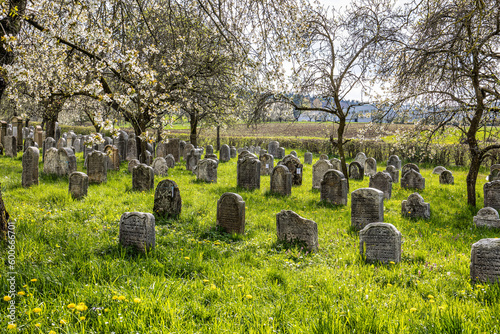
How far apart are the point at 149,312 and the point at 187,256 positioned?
169 centimetres

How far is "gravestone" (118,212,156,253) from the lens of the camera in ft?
16.1

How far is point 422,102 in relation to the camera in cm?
988

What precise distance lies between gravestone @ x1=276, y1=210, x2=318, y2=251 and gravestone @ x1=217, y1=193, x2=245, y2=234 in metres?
0.79

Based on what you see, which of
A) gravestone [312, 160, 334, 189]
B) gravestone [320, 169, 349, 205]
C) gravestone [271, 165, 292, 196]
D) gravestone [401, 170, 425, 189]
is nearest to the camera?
gravestone [320, 169, 349, 205]

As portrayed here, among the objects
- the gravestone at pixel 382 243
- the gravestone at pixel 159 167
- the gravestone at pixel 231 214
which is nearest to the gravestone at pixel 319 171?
the gravestone at pixel 159 167

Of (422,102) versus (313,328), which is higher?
(422,102)

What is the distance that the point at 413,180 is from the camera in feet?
41.5

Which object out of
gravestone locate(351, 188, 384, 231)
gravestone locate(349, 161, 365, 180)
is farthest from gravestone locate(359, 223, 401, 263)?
gravestone locate(349, 161, 365, 180)

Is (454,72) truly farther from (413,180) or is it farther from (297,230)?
(297,230)

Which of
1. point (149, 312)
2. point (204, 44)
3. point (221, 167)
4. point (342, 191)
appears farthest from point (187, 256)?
point (221, 167)

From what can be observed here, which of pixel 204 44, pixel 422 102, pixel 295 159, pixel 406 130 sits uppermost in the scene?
pixel 204 44

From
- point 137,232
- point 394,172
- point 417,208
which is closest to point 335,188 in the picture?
point 417,208

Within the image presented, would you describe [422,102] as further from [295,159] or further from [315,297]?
[315,297]

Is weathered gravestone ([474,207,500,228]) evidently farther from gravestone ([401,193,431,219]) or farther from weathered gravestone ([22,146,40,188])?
weathered gravestone ([22,146,40,188])
